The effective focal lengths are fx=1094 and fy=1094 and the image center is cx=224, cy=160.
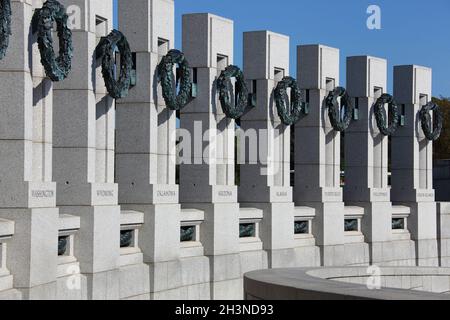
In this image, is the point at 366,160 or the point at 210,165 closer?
the point at 210,165

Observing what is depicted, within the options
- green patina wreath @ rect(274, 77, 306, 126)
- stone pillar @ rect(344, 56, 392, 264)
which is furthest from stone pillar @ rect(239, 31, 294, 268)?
stone pillar @ rect(344, 56, 392, 264)

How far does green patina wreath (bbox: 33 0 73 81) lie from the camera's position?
2081cm

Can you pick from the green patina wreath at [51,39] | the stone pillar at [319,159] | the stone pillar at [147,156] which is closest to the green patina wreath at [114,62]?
the stone pillar at [147,156]

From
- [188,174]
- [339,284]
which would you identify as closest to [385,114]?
[188,174]

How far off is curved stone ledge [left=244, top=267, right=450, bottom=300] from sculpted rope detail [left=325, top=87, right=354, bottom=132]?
8926 millimetres

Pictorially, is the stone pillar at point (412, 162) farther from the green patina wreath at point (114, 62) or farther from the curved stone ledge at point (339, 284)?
the green patina wreath at point (114, 62)

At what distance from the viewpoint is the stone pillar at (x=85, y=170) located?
2272cm

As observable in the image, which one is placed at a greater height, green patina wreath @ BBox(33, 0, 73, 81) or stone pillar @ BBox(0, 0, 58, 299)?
green patina wreath @ BBox(33, 0, 73, 81)

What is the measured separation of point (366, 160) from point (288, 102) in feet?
17.2

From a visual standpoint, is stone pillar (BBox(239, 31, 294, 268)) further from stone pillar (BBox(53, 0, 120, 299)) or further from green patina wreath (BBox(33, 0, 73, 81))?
green patina wreath (BBox(33, 0, 73, 81))

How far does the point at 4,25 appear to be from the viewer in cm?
1952

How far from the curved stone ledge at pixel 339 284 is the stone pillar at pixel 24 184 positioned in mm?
3794

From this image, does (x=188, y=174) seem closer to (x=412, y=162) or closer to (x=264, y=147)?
(x=264, y=147)

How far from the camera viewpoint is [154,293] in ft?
82.5
